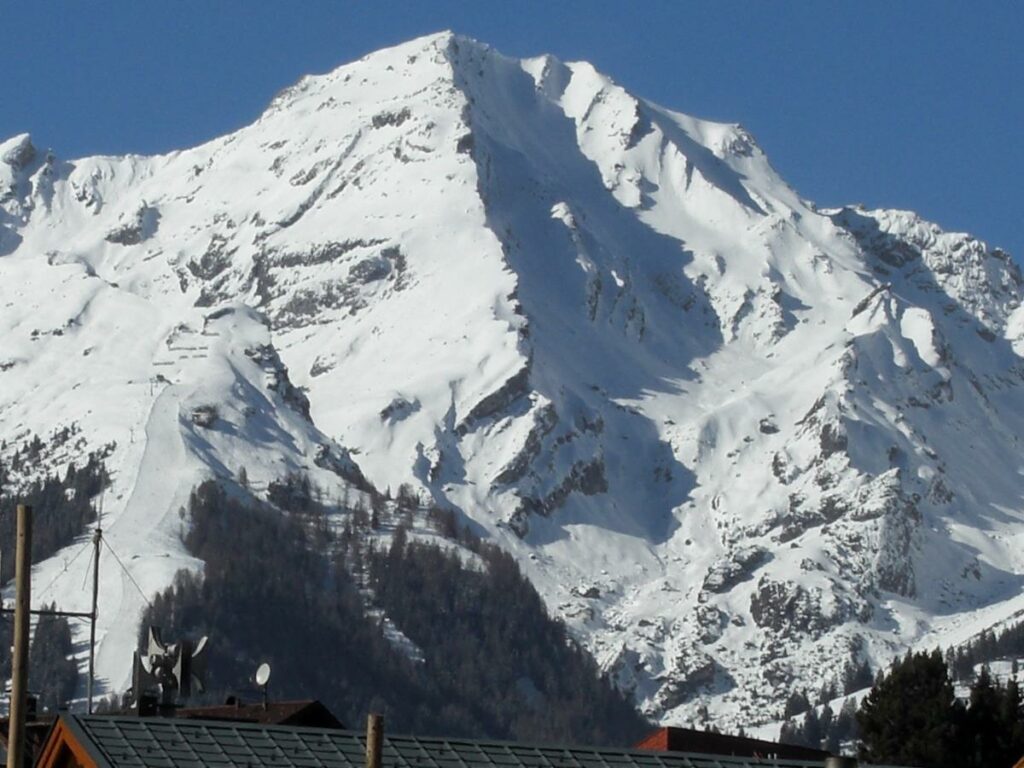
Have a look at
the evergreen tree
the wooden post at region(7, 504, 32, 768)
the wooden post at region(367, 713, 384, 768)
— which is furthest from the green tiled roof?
the evergreen tree

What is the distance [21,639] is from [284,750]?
10361mm

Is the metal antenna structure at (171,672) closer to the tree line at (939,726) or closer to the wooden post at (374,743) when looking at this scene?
the wooden post at (374,743)

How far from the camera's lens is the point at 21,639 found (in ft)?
156

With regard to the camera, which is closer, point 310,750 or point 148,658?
point 310,750

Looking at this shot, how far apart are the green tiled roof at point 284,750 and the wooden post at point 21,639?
23.3 ft

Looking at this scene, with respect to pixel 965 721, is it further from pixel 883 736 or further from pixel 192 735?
pixel 192 735

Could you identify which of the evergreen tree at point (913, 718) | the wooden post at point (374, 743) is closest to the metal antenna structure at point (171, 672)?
the wooden post at point (374, 743)

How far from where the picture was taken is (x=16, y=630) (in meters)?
47.7

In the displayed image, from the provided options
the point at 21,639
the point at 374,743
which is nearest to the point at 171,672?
the point at 21,639

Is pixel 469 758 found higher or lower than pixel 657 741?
lower

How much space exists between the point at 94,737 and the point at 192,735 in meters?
1.82

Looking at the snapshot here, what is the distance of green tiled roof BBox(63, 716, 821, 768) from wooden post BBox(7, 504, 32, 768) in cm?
710

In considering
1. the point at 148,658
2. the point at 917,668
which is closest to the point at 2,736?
the point at 148,658

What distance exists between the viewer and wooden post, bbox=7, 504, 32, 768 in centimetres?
4666
